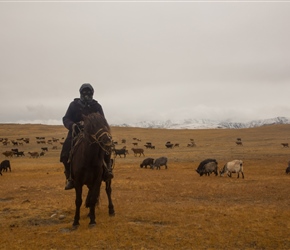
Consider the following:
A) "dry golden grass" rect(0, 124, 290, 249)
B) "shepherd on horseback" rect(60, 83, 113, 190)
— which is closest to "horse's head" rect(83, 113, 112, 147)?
"shepherd on horseback" rect(60, 83, 113, 190)

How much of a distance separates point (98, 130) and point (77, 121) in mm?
2070

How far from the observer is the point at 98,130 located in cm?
752

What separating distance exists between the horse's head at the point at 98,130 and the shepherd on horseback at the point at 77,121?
1.15 meters

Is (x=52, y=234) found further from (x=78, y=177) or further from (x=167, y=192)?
(x=167, y=192)

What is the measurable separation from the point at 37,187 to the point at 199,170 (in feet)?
37.8

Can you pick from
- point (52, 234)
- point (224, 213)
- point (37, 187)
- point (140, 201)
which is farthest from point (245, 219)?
point (37, 187)

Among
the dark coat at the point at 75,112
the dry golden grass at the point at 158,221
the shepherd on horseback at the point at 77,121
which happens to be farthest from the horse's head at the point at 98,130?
the dry golden grass at the point at 158,221

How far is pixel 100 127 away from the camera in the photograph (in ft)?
25.0

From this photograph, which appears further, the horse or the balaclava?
the balaclava

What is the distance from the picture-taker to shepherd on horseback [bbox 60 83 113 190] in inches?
349

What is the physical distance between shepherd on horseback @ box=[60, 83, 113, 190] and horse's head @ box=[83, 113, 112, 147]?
3.77 ft

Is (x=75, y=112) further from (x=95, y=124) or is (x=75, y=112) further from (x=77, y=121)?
(x=95, y=124)

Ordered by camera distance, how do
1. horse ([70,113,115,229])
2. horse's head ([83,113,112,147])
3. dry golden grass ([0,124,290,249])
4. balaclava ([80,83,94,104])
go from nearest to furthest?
1. dry golden grass ([0,124,290,249])
2. horse's head ([83,113,112,147])
3. horse ([70,113,115,229])
4. balaclava ([80,83,94,104])

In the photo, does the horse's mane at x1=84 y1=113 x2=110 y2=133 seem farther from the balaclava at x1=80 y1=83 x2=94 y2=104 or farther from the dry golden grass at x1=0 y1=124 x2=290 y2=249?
the dry golden grass at x1=0 y1=124 x2=290 y2=249
